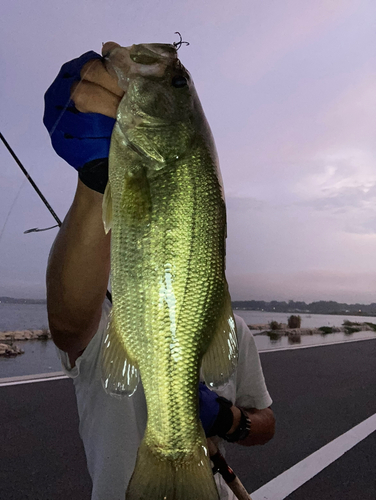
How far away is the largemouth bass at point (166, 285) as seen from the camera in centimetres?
125

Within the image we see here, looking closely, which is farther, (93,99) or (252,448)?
(252,448)

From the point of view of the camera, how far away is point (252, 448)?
506cm

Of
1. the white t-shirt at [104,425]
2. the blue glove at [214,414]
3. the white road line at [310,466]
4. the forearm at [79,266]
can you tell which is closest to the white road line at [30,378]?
the white road line at [310,466]

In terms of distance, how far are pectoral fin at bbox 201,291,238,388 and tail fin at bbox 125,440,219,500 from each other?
0.28 meters

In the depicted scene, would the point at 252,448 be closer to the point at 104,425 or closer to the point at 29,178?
the point at 104,425

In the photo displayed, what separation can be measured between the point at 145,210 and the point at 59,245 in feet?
2.14

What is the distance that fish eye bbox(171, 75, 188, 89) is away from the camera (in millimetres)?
1451

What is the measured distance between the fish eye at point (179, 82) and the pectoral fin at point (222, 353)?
86 centimetres

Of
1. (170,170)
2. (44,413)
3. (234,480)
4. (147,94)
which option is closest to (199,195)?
(170,170)

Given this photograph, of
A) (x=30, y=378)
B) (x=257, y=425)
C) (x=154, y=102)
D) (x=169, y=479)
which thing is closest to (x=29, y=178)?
(x=154, y=102)

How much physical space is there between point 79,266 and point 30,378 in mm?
6496

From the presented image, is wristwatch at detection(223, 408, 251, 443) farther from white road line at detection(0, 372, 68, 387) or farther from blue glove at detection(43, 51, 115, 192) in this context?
white road line at detection(0, 372, 68, 387)

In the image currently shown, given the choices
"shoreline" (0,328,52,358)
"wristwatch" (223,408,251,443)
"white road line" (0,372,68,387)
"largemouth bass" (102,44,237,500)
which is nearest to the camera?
"largemouth bass" (102,44,237,500)

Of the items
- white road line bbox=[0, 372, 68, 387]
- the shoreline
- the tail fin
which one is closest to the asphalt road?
white road line bbox=[0, 372, 68, 387]
